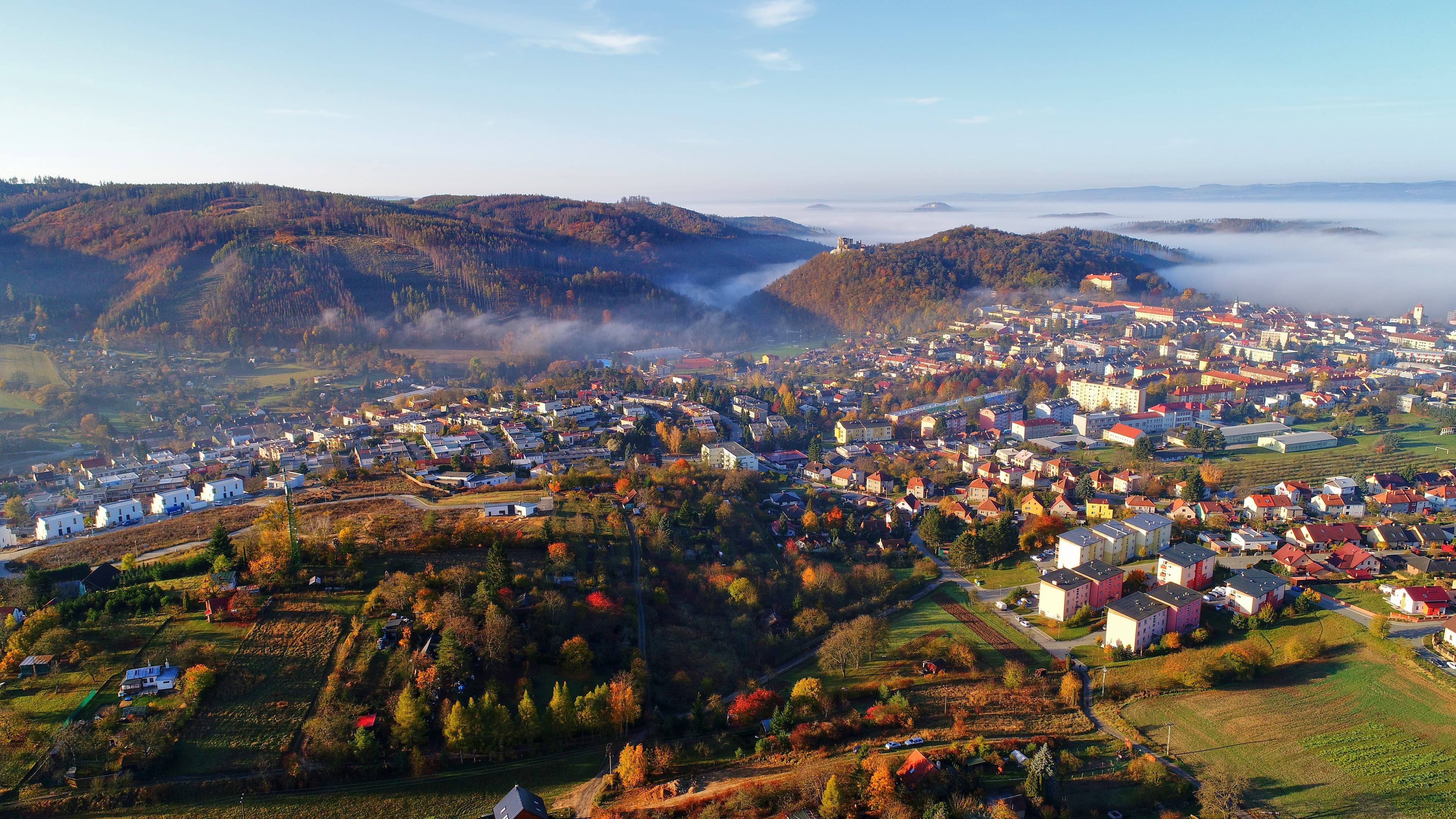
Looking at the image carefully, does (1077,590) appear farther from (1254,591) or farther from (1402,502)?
(1402,502)

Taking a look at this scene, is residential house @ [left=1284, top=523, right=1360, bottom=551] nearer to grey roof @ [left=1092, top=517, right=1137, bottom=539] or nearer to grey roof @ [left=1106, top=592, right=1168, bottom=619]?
grey roof @ [left=1092, top=517, right=1137, bottom=539]

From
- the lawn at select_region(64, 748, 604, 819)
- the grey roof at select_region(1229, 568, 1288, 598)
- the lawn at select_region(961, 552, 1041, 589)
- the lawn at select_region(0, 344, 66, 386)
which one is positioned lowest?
the lawn at select_region(961, 552, 1041, 589)

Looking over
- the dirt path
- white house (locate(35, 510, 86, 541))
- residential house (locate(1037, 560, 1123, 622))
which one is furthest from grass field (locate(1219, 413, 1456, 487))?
white house (locate(35, 510, 86, 541))

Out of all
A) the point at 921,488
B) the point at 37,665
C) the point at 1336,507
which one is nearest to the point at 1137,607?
the point at 921,488

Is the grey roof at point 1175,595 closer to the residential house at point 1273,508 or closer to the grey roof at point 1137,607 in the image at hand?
the grey roof at point 1137,607

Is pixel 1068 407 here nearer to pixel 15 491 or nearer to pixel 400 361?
pixel 400 361
